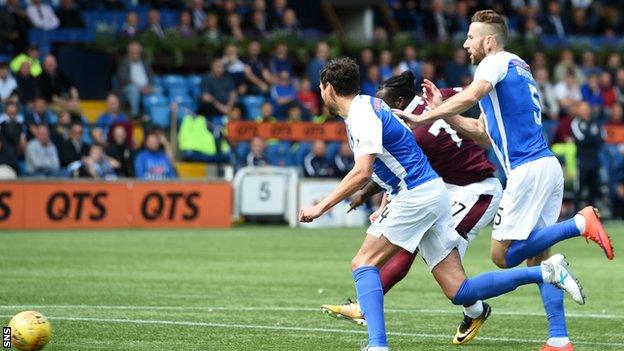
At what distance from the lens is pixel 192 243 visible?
2086 cm

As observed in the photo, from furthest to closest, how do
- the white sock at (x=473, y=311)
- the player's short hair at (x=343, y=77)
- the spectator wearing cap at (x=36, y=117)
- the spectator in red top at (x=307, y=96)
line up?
the spectator in red top at (x=307, y=96), the spectator wearing cap at (x=36, y=117), the white sock at (x=473, y=311), the player's short hair at (x=343, y=77)

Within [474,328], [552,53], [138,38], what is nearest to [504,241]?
[474,328]

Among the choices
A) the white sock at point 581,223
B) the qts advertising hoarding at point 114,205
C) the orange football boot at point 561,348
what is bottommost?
the qts advertising hoarding at point 114,205

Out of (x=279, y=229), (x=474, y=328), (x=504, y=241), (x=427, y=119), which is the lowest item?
(x=279, y=229)

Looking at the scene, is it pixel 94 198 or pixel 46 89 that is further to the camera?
pixel 46 89

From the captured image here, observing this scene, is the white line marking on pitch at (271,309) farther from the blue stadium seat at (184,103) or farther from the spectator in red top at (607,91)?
the spectator in red top at (607,91)

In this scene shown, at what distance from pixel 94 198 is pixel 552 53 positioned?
13999 mm

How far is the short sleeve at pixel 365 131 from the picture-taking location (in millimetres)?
8992

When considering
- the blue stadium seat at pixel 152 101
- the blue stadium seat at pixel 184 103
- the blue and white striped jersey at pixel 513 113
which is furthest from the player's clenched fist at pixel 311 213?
the blue stadium seat at pixel 152 101

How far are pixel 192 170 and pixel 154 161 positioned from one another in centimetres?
200

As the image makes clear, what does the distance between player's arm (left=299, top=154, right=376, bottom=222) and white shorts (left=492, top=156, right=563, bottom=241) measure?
4.94ft

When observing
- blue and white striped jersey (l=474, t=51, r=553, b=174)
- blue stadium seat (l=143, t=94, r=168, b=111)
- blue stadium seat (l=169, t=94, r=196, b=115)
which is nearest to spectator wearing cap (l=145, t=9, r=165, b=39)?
blue stadium seat (l=169, t=94, r=196, b=115)

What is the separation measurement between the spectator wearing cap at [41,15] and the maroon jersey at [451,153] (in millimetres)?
17460

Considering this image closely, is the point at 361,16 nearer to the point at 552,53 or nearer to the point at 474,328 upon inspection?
the point at 552,53
